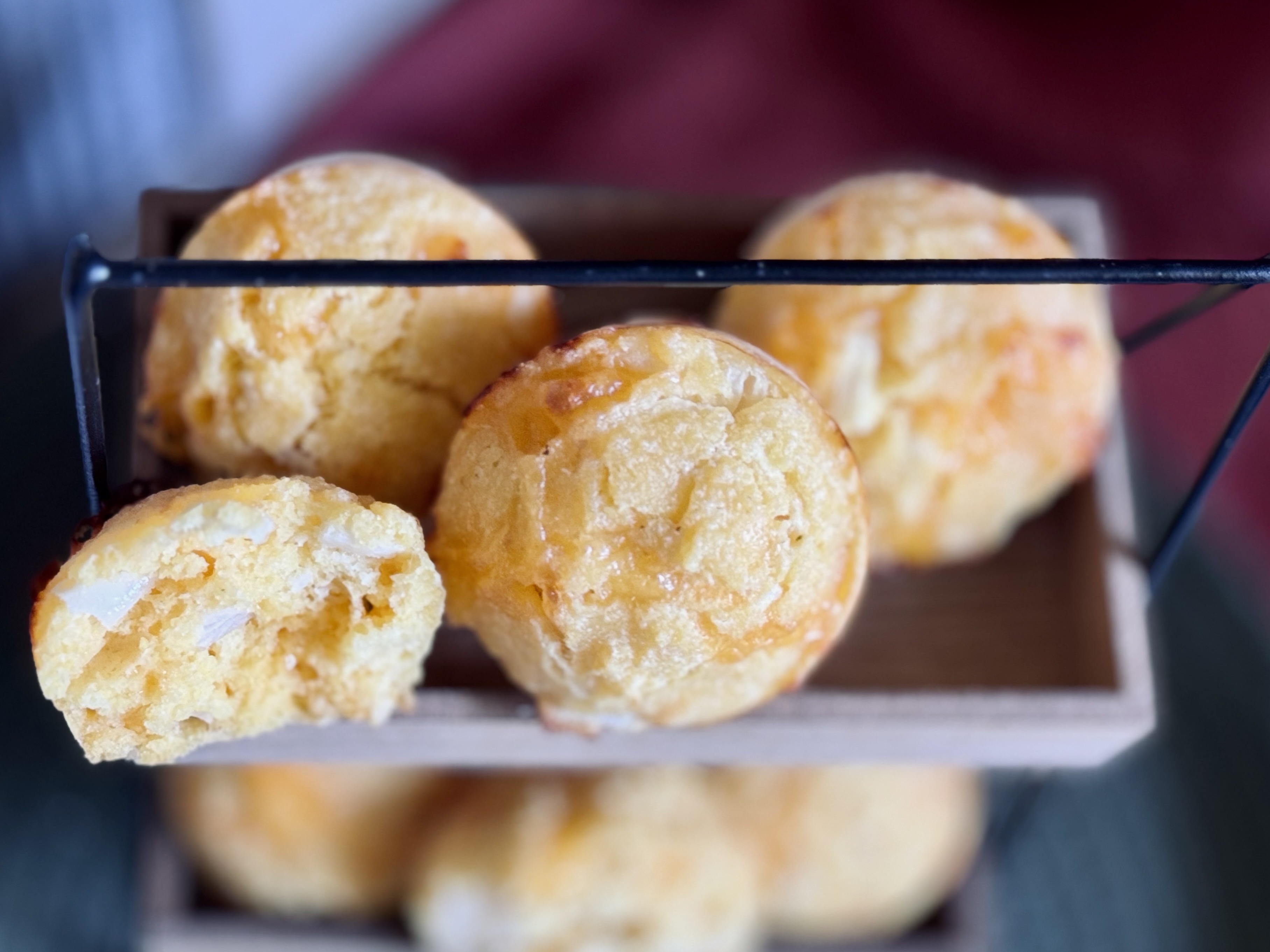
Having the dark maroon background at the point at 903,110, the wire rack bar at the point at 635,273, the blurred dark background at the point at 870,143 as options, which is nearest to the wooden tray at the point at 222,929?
the blurred dark background at the point at 870,143

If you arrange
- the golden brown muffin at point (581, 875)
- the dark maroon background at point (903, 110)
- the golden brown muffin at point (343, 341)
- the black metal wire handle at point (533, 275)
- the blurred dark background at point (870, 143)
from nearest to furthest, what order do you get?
the black metal wire handle at point (533, 275)
the golden brown muffin at point (343, 341)
the golden brown muffin at point (581, 875)
the blurred dark background at point (870, 143)
the dark maroon background at point (903, 110)

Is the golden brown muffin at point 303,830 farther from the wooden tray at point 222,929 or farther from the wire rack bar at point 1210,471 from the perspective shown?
the wire rack bar at point 1210,471

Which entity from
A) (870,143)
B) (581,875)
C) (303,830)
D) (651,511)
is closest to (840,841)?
(581,875)

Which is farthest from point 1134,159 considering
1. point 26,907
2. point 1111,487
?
point 26,907

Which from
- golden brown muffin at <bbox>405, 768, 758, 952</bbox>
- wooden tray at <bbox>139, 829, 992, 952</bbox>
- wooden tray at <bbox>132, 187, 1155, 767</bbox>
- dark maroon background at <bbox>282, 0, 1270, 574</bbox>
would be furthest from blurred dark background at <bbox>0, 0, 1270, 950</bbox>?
wooden tray at <bbox>132, 187, 1155, 767</bbox>

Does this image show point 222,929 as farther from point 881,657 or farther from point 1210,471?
point 1210,471

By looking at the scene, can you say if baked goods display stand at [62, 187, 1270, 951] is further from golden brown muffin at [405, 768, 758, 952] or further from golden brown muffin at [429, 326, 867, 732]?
golden brown muffin at [405, 768, 758, 952]
